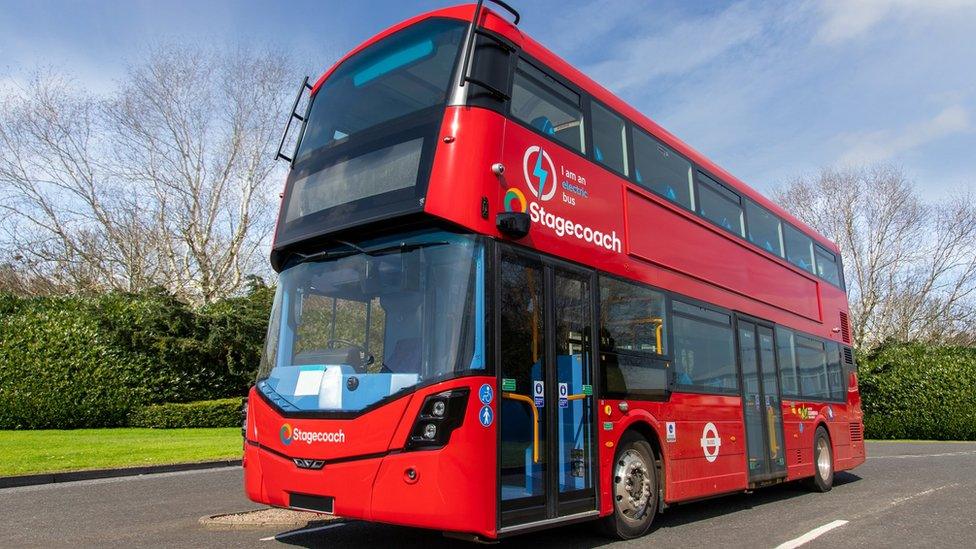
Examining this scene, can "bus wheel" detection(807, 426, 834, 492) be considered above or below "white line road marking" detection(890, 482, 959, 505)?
above

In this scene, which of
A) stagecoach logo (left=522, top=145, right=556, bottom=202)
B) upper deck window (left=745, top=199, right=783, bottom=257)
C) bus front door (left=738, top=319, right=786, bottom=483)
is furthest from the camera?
upper deck window (left=745, top=199, right=783, bottom=257)

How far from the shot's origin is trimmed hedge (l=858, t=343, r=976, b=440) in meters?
23.5

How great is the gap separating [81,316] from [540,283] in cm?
1779

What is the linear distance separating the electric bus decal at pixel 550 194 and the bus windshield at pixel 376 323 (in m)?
0.79

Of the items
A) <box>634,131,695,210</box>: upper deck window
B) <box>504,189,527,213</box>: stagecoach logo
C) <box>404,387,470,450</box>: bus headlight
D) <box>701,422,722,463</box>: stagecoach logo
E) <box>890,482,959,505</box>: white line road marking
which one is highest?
<box>634,131,695,210</box>: upper deck window

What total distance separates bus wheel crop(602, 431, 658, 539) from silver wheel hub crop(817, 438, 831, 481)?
557 cm

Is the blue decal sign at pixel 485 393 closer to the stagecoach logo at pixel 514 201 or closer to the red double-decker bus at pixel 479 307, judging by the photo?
the red double-decker bus at pixel 479 307

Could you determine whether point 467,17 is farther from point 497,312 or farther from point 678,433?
point 678,433

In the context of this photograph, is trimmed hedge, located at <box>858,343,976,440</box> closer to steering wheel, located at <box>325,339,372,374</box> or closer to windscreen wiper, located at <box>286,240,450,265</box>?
windscreen wiper, located at <box>286,240,450,265</box>

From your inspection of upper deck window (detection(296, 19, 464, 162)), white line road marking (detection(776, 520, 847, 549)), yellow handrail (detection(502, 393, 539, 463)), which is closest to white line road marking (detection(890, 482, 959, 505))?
white line road marking (detection(776, 520, 847, 549))

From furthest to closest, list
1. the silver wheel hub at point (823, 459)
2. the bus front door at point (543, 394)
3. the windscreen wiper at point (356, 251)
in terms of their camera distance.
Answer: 1. the silver wheel hub at point (823, 459)
2. the windscreen wiper at point (356, 251)
3. the bus front door at point (543, 394)

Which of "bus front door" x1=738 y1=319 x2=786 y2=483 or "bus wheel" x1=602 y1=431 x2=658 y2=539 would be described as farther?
"bus front door" x1=738 y1=319 x2=786 y2=483

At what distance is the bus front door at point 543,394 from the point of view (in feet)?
16.8

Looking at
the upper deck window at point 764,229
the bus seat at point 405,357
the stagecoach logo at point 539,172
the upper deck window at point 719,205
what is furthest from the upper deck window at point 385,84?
the upper deck window at point 764,229
